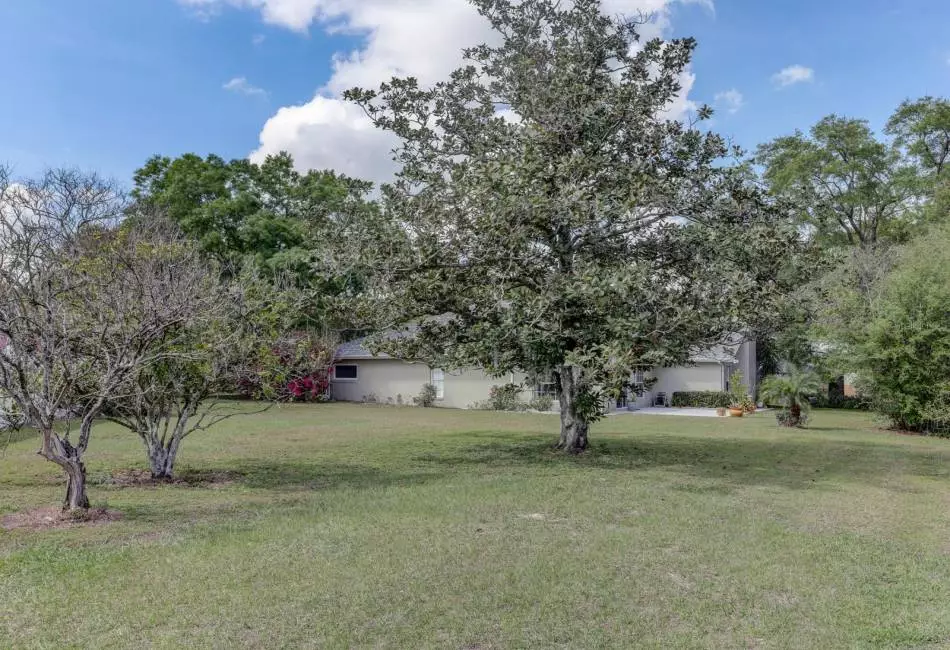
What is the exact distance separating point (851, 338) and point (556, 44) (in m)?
14.4

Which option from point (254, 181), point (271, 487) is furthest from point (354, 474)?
point (254, 181)

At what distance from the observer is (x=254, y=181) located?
32938 mm

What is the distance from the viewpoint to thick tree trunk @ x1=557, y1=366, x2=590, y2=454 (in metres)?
13.1

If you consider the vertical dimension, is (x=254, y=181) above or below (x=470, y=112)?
above

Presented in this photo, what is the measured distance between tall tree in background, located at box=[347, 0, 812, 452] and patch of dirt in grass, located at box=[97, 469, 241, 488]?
4228 millimetres

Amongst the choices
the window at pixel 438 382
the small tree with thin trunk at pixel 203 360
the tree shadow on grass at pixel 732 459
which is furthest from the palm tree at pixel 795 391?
the small tree with thin trunk at pixel 203 360

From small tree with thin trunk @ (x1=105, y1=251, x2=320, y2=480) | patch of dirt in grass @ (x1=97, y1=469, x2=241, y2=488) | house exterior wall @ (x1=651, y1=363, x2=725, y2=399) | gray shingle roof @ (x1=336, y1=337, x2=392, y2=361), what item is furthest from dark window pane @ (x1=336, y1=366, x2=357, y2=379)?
small tree with thin trunk @ (x1=105, y1=251, x2=320, y2=480)

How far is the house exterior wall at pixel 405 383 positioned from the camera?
2786 cm

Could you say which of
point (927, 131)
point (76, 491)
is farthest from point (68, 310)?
point (927, 131)

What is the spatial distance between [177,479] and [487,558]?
623 centimetres

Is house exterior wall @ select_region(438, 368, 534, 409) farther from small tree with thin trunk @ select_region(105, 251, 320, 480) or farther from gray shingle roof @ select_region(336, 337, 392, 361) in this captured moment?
small tree with thin trunk @ select_region(105, 251, 320, 480)

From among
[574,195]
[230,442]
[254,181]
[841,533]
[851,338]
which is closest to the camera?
[841,533]

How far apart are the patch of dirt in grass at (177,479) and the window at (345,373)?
67.3 ft

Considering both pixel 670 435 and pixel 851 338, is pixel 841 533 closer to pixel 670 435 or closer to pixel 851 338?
pixel 670 435
